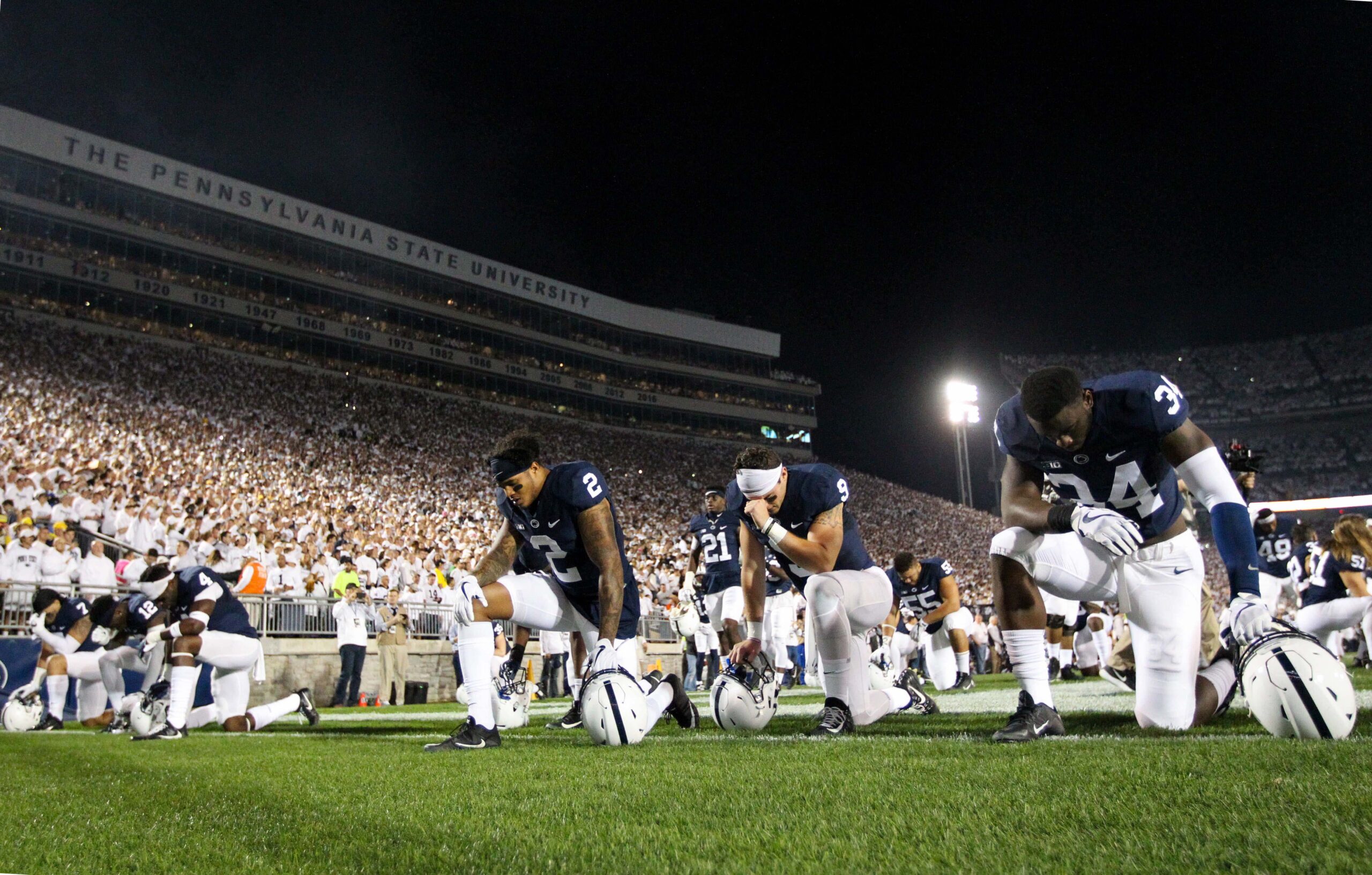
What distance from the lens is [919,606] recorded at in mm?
8453

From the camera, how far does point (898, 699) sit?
561 centimetres

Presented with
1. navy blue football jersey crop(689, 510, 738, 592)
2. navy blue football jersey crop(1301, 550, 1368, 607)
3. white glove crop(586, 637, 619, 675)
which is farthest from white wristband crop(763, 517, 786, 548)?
navy blue football jersey crop(1301, 550, 1368, 607)

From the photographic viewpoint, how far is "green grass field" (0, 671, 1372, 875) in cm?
174


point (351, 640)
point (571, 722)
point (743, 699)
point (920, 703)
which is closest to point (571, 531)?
point (743, 699)

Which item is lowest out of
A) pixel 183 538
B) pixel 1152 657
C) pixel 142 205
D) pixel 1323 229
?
pixel 1152 657

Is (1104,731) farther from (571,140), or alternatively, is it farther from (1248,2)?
(571,140)

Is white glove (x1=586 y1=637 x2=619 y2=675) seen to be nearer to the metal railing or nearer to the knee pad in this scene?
the knee pad

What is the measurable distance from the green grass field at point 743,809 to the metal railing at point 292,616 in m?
4.39

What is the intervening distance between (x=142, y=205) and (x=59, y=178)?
2.33 m

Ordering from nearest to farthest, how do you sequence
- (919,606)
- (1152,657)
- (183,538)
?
(1152,657), (919,606), (183,538)

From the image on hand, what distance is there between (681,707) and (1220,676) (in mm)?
2585

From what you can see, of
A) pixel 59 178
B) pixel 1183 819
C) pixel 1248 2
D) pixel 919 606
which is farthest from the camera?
pixel 59 178

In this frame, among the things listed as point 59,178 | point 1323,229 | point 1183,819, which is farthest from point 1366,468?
point 59,178

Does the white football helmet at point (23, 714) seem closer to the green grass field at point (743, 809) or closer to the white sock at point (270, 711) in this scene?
the white sock at point (270, 711)
